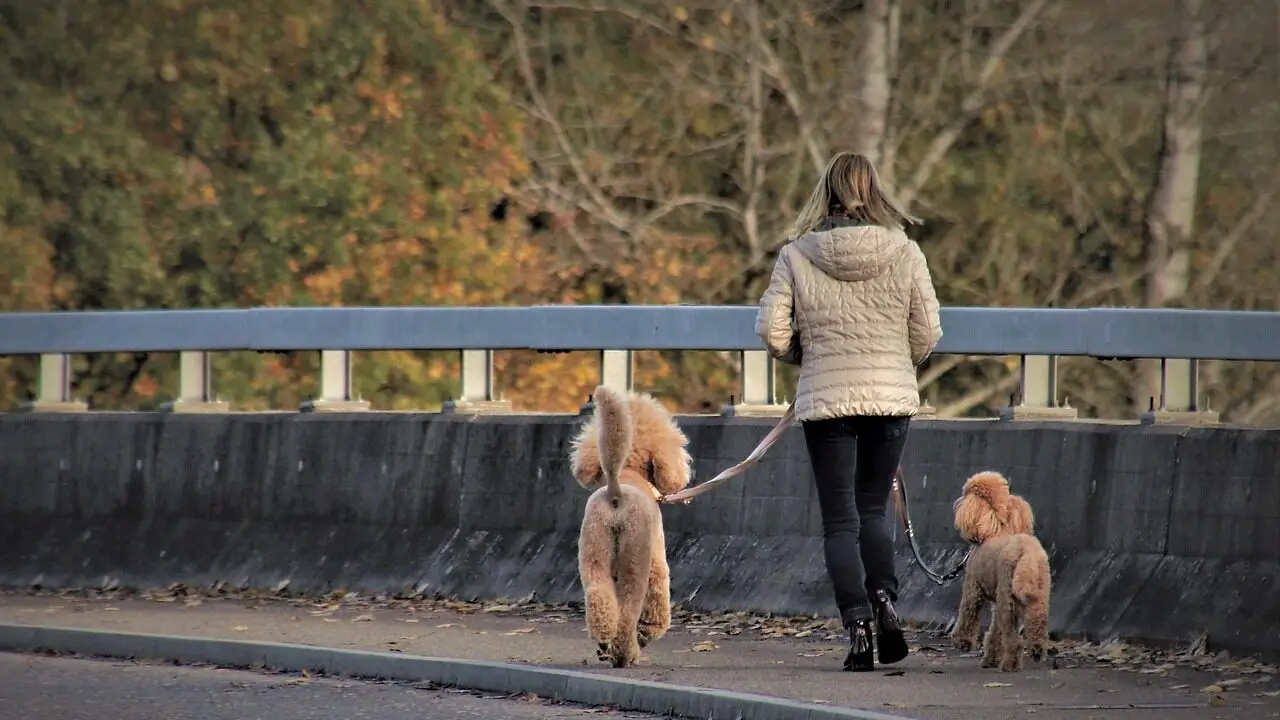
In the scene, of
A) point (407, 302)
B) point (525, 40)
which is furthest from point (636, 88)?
point (407, 302)

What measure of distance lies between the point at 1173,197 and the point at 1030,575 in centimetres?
2252

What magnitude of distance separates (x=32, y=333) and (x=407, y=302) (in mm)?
18882

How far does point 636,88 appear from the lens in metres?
34.7

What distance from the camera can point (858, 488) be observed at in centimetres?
1072

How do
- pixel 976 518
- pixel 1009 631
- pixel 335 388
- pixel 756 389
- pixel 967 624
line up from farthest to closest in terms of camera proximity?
1. pixel 335 388
2. pixel 756 389
3. pixel 967 624
4. pixel 976 518
5. pixel 1009 631

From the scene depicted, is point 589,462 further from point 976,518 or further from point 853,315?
point 976,518

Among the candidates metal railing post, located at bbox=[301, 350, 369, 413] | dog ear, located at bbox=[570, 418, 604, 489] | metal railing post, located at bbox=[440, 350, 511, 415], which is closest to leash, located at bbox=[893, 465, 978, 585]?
dog ear, located at bbox=[570, 418, 604, 489]

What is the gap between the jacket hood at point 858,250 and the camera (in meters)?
10.5

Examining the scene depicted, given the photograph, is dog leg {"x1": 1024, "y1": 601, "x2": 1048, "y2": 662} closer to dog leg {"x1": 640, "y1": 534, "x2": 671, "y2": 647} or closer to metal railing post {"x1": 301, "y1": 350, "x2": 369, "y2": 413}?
dog leg {"x1": 640, "y1": 534, "x2": 671, "y2": 647}

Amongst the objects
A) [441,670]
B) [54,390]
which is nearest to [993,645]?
[441,670]

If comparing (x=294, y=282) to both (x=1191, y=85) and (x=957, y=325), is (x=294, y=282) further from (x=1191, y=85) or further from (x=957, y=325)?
(x=957, y=325)

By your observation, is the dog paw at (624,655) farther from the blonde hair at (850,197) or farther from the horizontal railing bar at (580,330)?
the horizontal railing bar at (580,330)

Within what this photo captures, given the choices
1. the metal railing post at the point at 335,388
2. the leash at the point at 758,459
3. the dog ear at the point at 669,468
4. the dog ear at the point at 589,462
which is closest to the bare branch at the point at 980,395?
the metal railing post at the point at 335,388

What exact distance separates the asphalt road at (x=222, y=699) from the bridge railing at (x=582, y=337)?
2758mm
